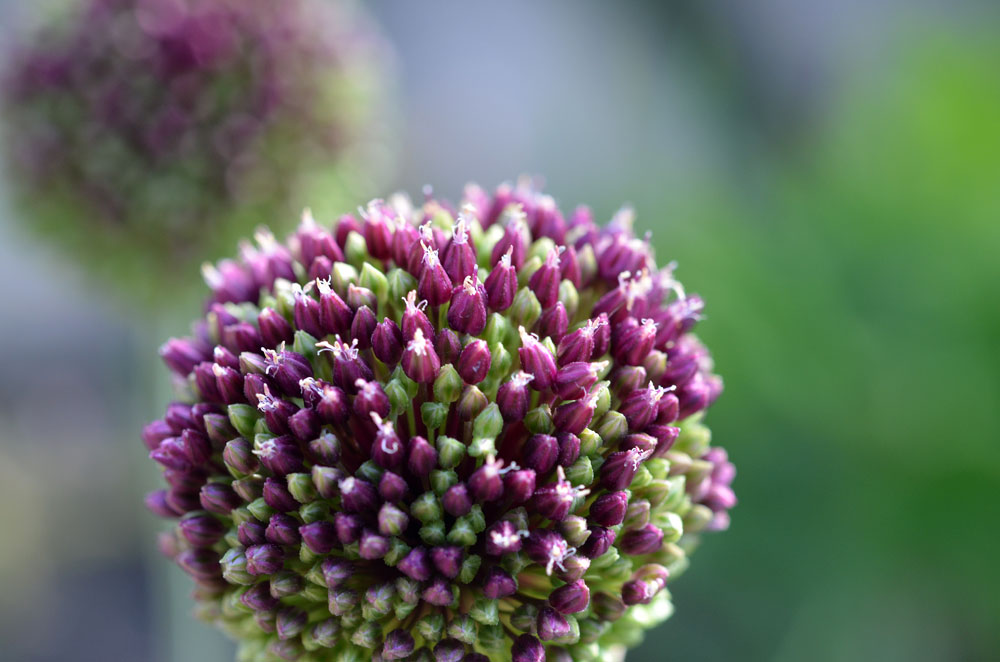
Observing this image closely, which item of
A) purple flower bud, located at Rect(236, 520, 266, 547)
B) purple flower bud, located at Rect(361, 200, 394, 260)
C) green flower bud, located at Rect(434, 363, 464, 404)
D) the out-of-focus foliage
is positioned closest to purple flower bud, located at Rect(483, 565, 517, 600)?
green flower bud, located at Rect(434, 363, 464, 404)

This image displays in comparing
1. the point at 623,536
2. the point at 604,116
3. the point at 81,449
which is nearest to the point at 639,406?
the point at 623,536

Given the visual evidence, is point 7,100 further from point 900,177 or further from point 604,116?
point 604,116

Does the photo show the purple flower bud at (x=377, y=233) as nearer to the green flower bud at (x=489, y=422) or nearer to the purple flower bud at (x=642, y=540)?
the green flower bud at (x=489, y=422)

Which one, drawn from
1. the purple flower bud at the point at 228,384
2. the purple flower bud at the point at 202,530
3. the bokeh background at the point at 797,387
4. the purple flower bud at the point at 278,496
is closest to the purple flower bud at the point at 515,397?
the purple flower bud at the point at 278,496

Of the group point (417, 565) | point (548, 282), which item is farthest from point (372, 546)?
point (548, 282)

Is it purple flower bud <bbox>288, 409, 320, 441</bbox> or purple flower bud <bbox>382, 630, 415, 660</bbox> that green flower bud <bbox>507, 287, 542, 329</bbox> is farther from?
purple flower bud <bbox>382, 630, 415, 660</bbox>

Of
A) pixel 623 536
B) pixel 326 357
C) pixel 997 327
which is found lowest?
pixel 623 536

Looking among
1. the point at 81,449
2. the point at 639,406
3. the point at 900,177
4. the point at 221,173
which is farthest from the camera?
the point at 81,449
